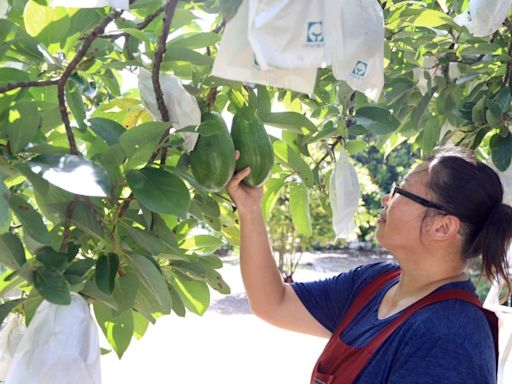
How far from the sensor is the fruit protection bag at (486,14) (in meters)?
1.29

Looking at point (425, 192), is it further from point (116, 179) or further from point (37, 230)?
point (37, 230)

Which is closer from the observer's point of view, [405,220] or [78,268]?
[78,268]

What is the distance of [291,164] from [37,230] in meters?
0.63

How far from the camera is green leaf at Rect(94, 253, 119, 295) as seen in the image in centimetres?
90

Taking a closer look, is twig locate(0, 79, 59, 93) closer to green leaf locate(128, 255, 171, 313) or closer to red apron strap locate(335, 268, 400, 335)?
green leaf locate(128, 255, 171, 313)

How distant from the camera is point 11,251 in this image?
84 cm

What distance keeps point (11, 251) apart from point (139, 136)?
0.20 m

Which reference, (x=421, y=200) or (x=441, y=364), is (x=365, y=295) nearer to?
(x=421, y=200)

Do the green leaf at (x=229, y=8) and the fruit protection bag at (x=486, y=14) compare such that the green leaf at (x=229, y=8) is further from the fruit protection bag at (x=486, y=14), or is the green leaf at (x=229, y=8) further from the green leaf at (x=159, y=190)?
the fruit protection bag at (x=486, y=14)

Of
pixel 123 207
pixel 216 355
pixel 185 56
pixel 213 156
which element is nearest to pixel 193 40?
pixel 185 56

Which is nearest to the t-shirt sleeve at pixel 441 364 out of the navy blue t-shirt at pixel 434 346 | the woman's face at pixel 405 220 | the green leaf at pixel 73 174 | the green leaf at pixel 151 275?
the navy blue t-shirt at pixel 434 346

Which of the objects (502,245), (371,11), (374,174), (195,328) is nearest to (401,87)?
(502,245)

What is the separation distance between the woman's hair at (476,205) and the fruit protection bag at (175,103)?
1.77 feet

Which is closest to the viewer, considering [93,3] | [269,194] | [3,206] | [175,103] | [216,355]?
[3,206]
